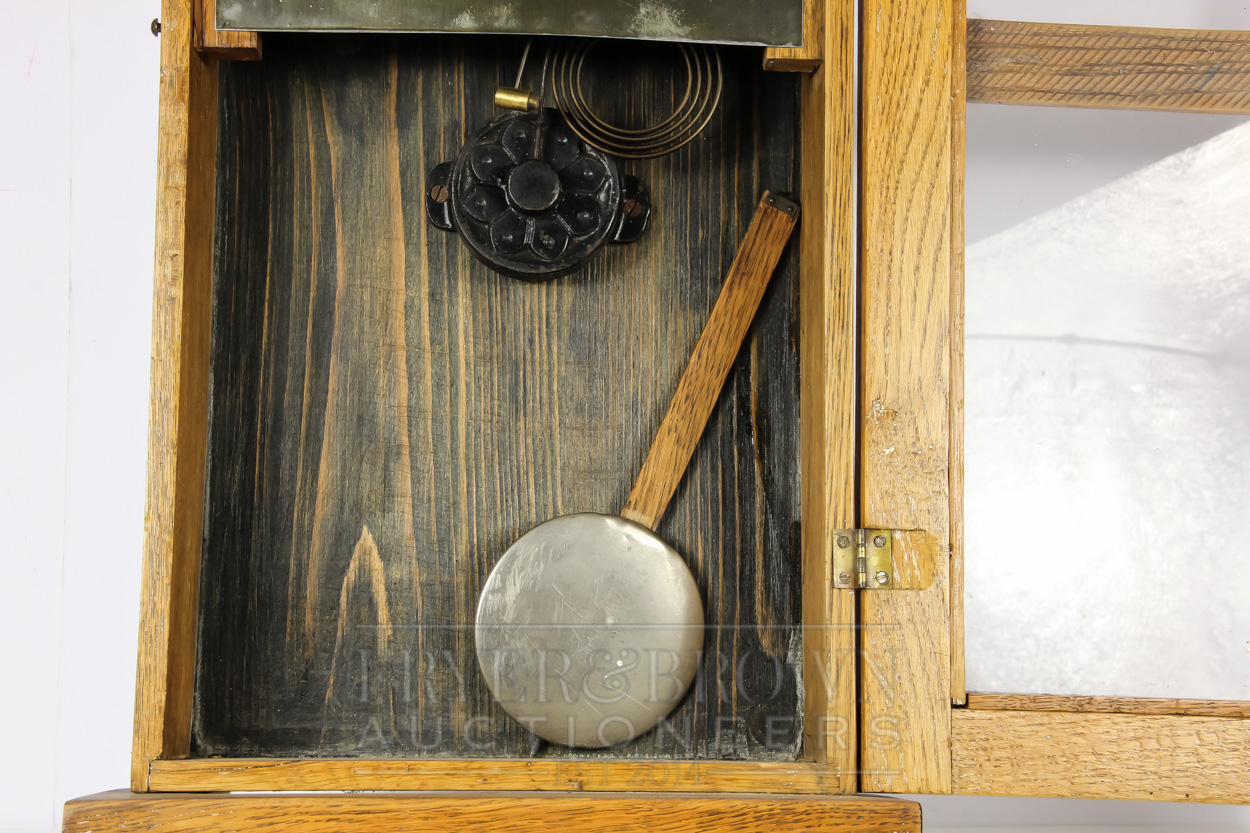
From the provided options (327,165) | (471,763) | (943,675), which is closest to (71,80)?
(327,165)

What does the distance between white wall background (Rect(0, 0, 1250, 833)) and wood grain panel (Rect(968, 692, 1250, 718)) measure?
1.14 ft

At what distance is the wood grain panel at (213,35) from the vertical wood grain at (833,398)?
1.55 feet

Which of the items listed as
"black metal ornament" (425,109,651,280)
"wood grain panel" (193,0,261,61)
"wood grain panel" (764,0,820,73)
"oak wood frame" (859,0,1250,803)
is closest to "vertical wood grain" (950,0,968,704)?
"oak wood frame" (859,0,1250,803)

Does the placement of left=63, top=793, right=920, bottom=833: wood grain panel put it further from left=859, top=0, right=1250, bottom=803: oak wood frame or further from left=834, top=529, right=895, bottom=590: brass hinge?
left=834, top=529, right=895, bottom=590: brass hinge

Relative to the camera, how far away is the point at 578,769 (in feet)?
2.37

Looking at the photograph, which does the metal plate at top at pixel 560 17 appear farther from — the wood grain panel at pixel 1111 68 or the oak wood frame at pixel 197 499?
the wood grain panel at pixel 1111 68

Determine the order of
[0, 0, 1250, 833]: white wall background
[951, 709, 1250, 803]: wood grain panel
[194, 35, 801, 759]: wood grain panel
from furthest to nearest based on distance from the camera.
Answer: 1. [0, 0, 1250, 833]: white wall background
2. [194, 35, 801, 759]: wood grain panel
3. [951, 709, 1250, 803]: wood grain panel

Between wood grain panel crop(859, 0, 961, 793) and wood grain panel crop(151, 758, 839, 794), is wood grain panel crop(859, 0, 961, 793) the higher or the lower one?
the higher one

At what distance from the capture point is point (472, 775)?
0.72 m

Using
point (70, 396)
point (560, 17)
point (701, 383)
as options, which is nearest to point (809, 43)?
point (560, 17)

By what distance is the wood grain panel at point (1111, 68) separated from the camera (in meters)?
0.72

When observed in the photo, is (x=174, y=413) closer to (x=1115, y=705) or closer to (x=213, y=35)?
(x=213, y=35)

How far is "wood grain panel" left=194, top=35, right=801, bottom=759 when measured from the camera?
863 mm

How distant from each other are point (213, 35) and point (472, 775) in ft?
2.07
